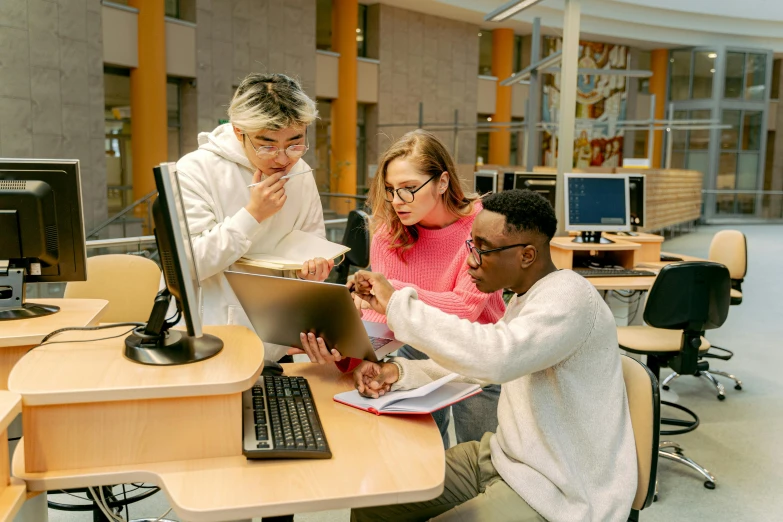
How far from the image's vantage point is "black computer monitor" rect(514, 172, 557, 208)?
5.72m

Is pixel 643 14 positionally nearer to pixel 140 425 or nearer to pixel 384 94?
pixel 384 94

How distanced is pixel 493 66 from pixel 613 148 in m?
4.53

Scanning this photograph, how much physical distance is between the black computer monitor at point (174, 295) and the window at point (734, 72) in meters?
18.7

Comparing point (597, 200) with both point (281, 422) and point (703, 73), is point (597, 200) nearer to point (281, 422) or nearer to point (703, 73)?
point (281, 422)

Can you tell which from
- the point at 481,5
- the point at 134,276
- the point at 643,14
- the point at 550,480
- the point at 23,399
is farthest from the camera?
the point at 643,14

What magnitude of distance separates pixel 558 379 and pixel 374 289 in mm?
445

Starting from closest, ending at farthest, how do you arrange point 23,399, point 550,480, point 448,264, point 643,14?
point 23,399, point 550,480, point 448,264, point 643,14

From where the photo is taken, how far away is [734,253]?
500 cm

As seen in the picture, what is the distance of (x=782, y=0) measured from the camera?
1580 centimetres

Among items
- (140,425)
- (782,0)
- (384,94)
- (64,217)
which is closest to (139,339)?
(140,425)

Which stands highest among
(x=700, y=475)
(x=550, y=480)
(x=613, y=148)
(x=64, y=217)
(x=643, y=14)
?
(x=643, y=14)

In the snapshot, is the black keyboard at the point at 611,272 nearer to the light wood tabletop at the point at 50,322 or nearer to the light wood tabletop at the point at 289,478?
the light wood tabletop at the point at 50,322

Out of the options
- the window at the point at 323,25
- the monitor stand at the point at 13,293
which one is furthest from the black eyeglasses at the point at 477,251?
the window at the point at 323,25

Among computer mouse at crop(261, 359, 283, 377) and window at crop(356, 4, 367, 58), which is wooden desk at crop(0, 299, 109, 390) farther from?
window at crop(356, 4, 367, 58)
